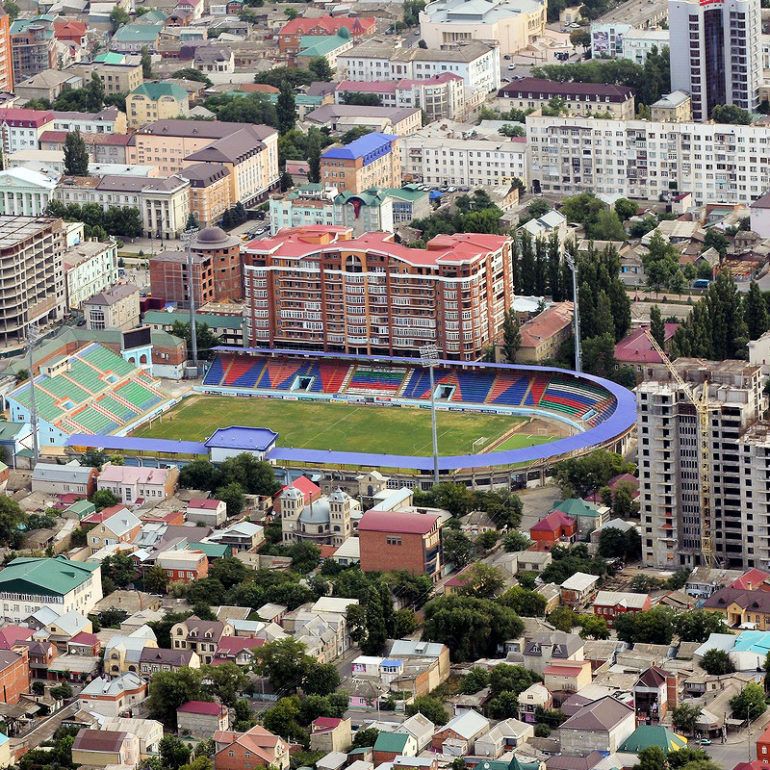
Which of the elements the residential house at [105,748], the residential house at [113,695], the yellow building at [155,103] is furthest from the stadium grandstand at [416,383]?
the yellow building at [155,103]

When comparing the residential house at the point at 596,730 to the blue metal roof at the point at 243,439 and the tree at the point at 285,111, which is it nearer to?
the blue metal roof at the point at 243,439

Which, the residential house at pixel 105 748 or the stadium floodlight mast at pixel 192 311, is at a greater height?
the stadium floodlight mast at pixel 192 311

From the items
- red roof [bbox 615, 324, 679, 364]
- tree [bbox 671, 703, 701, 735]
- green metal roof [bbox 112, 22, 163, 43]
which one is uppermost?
green metal roof [bbox 112, 22, 163, 43]

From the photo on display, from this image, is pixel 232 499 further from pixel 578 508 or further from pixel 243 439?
pixel 578 508

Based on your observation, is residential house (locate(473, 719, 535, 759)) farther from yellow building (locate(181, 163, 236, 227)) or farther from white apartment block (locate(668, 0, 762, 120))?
white apartment block (locate(668, 0, 762, 120))

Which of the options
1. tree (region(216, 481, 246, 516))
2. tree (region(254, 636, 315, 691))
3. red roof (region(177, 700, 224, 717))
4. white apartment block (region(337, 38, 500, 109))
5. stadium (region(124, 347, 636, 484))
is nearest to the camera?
red roof (region(177, 700, 224, 717))

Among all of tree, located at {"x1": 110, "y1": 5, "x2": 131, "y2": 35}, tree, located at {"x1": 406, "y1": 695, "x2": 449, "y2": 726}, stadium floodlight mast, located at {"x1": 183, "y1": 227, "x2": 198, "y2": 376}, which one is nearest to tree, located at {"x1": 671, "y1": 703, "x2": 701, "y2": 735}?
tree, located at {"x1": 406, "y1": 695, "x2": 449, "y2": 726}

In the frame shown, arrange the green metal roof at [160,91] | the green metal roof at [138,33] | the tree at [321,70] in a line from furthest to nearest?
1. the green metal roof at [138,33]
2. the tree at [321,70]
3. the green metal roof at [160,91]
